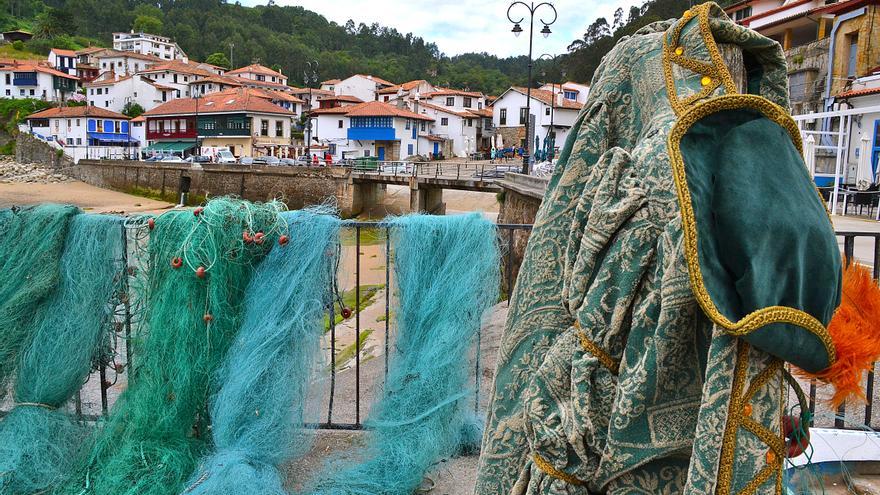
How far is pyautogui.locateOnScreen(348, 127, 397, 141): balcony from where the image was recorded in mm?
56750

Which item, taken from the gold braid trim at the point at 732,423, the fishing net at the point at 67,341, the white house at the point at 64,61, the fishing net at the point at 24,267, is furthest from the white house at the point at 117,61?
the gold braid trim at the point at 732,423

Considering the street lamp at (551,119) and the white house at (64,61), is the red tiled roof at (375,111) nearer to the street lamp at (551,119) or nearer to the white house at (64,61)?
the street lamp at (551,119)

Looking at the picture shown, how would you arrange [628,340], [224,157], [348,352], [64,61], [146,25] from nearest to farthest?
1. [628,340]
2. [348,352]
3. [224,157]
4. [64,61]
5. [146,25]

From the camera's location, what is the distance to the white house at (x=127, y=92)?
7319cm

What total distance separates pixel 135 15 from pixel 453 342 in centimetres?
14300

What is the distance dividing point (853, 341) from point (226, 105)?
60.7m

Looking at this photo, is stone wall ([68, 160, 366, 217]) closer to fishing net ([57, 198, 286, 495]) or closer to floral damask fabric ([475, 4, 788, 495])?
fishing net ([57, 198, 286, 495])

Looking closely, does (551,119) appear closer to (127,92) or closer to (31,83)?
(127,92)

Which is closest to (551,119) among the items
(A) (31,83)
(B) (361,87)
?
(B) (361,87)

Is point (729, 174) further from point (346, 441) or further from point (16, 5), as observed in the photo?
point (16, 5)

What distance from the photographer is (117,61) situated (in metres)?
91.4

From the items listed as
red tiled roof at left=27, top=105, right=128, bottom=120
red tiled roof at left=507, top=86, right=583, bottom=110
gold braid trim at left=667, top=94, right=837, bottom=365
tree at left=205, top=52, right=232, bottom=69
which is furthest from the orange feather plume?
tree at left=205, top=52, right=232, bottom=69

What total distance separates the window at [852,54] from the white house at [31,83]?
256 ft

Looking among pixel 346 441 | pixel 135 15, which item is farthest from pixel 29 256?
pixel 135 15
